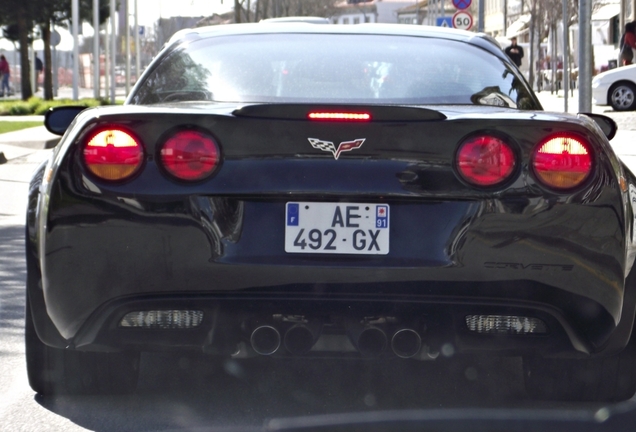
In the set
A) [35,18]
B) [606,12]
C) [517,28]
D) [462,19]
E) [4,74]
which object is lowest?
[4,74]

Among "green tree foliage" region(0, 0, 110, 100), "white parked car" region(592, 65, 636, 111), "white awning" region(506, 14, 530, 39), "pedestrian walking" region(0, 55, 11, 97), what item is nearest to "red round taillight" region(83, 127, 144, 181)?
"white parked car" region(592, 65, 636, 111)

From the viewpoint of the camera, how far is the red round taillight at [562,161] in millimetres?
3695

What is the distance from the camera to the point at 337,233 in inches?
145

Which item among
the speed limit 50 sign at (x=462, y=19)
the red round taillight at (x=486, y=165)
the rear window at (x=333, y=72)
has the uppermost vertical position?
the speed limit 50 sign at (x=462, y=19)

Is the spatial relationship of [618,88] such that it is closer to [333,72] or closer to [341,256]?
[333,72]

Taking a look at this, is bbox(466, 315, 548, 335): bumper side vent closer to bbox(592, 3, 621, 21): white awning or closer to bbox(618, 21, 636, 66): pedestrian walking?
bbox(618, 21, 636, 66): pedestrian walking

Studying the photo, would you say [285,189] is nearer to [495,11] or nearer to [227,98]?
[227,98]

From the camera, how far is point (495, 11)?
115000 millimetres

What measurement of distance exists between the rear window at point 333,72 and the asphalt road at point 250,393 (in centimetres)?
96

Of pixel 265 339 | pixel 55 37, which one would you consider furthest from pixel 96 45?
pixel 265 339

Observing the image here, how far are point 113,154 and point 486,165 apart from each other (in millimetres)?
1110

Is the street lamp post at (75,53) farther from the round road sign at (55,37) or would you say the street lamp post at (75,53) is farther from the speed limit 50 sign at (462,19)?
the speed limit 50 sign at (462,19)

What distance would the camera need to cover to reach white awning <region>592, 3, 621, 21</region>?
61875mm

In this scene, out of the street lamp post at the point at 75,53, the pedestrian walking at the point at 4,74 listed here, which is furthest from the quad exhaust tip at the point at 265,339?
the pedestrian walking at the point at 4,74
